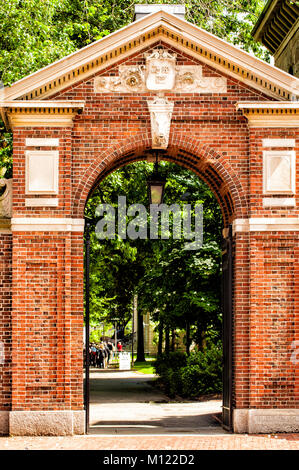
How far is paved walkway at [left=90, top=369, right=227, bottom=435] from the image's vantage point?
13859mm

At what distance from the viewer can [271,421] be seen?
12734 mm

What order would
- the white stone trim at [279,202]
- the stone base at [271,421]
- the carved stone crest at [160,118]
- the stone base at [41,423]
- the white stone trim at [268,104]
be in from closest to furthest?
the stone base at [41,423] < the stone base at [271,421] < the white stone trim at [268,104] < the white stone trim at [279,202] < the carved stone crest at [160,118]

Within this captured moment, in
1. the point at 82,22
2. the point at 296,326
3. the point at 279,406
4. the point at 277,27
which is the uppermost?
the point at 82,22

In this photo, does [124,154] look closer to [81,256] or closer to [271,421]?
[81,256]

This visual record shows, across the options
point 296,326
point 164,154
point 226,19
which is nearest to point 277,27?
point 226,19

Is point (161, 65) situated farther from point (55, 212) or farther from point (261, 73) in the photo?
point (55, 212)

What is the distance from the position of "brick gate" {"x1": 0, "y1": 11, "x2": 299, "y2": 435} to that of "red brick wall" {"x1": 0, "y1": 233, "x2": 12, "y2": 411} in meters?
0.02

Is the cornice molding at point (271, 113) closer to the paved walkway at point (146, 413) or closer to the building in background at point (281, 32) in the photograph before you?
the building in background at point (281, 32)

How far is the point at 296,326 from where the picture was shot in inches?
515

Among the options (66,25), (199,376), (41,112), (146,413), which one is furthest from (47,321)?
(66,25)

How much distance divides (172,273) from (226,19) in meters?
8.75

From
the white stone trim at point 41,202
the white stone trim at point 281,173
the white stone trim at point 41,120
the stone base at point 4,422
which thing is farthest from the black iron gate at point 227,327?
the stone base at point 4,422

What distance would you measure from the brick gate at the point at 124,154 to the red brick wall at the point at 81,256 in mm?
17

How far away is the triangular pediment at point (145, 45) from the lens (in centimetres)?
1313
